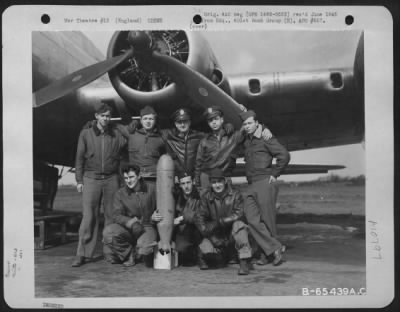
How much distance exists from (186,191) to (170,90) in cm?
132

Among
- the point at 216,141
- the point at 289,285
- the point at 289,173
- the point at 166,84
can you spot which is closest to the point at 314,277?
the point at 289,285

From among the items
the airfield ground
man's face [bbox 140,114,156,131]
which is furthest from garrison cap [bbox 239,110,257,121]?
the airfield ground

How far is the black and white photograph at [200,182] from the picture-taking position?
11.8 feet

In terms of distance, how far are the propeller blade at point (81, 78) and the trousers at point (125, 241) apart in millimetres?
1434

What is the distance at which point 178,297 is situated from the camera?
142 inches

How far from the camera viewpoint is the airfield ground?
3.58 metres

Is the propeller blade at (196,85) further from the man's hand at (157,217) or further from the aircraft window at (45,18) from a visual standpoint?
the man's hand at (157,217)

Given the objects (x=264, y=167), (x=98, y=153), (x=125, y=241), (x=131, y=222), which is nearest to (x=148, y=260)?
(x=125, y=241)

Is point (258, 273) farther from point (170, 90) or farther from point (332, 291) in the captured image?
point (170, 90)

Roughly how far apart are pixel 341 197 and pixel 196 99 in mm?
1717

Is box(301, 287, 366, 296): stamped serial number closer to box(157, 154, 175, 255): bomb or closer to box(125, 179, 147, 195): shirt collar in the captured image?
box(157, 154, 175, 255): bomb

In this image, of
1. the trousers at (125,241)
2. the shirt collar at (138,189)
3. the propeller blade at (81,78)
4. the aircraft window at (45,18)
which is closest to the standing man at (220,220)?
the trousers at (125,241)

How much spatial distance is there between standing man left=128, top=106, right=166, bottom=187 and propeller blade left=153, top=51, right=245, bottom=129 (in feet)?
2.01

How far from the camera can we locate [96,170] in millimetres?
3805
